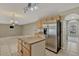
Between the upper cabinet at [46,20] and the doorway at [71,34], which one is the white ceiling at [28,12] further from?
the doorway at [71,34]

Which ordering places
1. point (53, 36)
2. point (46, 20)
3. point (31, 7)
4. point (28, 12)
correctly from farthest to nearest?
point (53, 36)
point (46, 20)
point (28, 12)
point (31, 7)

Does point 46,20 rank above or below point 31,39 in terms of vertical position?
above

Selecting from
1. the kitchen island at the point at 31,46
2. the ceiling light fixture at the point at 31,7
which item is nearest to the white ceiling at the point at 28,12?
the ceiling light fixture at the point at 31,7

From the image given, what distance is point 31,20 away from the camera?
1480mm

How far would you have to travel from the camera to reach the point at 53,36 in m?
1.60

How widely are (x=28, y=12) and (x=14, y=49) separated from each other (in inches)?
25.8

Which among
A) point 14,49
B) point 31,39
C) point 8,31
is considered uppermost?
point 8,31

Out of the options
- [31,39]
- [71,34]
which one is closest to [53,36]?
[71,34]

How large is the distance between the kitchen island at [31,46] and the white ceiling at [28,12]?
1.02ft

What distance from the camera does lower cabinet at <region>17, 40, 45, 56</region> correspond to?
50.8 inches

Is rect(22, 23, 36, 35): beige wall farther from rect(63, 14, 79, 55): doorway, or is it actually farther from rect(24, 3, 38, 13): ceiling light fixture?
rect(63, 14, 79, 55): doorway

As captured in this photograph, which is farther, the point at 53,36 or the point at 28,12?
the point at 53,36

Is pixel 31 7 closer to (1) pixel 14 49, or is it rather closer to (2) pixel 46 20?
(2) pixel 46 20

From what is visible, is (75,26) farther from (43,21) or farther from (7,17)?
(7,17)
